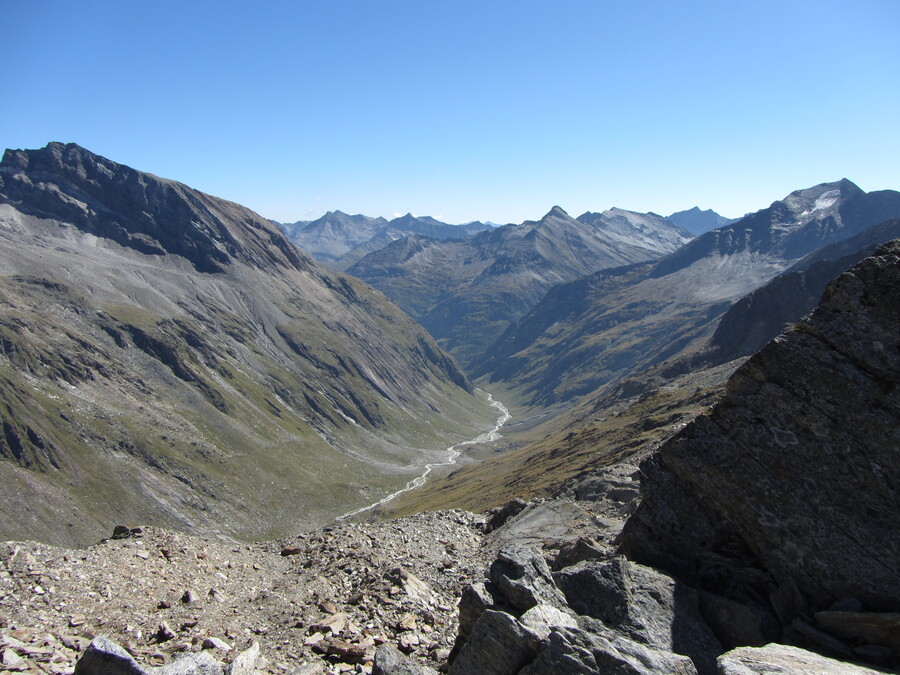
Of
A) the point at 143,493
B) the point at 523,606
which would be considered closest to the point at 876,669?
the point at 523,606

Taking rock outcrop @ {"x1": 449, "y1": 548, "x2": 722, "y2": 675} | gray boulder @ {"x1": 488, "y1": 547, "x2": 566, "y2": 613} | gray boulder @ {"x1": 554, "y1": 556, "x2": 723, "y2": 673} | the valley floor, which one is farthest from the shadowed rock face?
the valley floor

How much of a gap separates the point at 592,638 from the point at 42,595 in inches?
729

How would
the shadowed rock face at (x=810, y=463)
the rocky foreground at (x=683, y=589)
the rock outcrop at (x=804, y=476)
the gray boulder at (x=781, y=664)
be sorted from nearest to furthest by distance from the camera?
the gray boulder at (x=781, y=664)
the rocky foreground at (x=683, y=589)
the rock outcrop at (x=804, y=476)
the shadowed rock face at (x=810, y=463)

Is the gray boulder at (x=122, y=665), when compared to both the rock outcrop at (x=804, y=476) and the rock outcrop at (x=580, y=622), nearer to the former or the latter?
the rock outcrop at (x=580, y=622)

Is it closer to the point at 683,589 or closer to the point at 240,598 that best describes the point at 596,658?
the point at 683,589

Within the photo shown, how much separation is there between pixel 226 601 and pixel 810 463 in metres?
22.0

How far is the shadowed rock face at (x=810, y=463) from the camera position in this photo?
1667 cm

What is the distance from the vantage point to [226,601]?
22.4 metres

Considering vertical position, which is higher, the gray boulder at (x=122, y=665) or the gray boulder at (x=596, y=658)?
the gray boulder at (x=122, y=665)

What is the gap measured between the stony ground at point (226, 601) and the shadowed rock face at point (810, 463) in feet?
32.1

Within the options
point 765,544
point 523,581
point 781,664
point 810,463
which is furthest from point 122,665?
point 810,463

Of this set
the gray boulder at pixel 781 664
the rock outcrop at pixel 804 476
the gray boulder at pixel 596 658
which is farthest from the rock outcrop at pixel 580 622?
the rock outcrop at pixel 804 476

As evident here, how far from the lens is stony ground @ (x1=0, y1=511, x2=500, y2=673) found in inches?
680

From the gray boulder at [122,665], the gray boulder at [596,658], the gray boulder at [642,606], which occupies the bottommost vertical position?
the gray boulder at [642,606]
